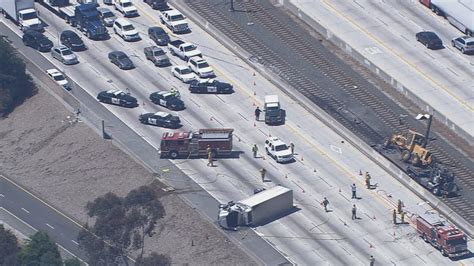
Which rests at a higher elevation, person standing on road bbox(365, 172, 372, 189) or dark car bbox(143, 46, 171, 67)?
person standing on road bbox(365, 172, 372, 189)

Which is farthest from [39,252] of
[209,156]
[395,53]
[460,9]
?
[460,9]

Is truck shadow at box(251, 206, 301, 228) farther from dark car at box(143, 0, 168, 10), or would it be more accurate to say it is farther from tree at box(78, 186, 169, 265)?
dark car at box(143, 0, 168, 10)

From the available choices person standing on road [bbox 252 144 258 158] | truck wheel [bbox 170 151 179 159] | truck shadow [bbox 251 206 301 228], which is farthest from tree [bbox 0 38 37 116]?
truck shadow [bbox 251 206 301 228]

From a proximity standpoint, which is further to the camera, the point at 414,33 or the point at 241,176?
the point at 414,33

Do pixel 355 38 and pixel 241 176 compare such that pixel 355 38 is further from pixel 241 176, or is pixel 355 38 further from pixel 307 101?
pixel 241 176

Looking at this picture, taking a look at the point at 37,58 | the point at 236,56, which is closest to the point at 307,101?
the point at 236,56

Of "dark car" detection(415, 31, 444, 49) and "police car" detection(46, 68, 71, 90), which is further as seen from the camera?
"dark car" detection(415, 31, 444, 49)

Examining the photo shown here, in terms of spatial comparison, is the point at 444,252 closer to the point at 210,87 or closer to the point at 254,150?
the point at 254,150
